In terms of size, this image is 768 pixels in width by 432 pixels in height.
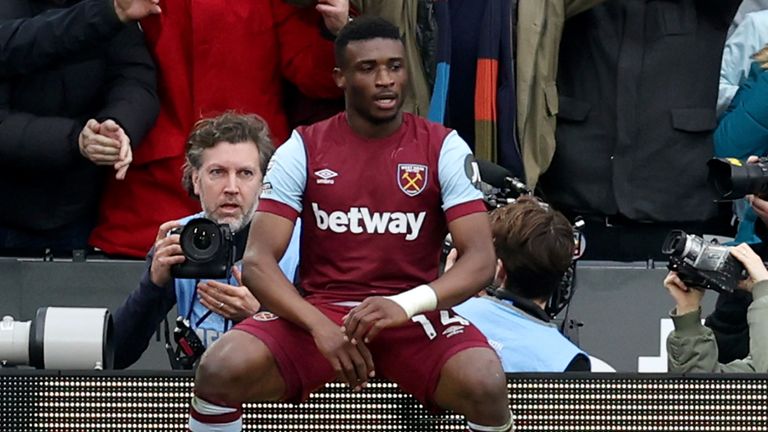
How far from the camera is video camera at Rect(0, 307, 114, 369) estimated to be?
526 cm

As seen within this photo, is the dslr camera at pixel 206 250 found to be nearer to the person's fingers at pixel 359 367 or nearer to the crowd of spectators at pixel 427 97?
the person's fingers at pixel 359 367

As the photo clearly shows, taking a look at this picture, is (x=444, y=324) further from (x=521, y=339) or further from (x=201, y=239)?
(x=201, y=239)

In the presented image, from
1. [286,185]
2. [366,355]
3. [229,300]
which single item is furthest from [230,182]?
[366,355]

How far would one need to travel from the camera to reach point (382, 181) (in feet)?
16.3

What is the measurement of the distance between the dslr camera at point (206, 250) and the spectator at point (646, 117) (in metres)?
2.54

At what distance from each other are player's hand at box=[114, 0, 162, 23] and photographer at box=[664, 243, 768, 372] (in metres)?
2.41

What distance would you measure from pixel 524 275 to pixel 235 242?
3.29 feet

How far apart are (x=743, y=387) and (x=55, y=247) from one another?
345cm

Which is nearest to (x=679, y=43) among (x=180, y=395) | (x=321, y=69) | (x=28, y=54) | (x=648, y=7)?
(x=648, y=7)

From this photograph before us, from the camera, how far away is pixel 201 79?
7.42m

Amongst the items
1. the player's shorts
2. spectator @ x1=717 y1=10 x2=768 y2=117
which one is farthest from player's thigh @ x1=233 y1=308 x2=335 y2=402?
spectator @ x1=717 y1=10 x2=768 y2=117

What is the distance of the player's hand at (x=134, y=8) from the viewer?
7.06 m

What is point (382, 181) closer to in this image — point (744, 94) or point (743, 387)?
point (743, 387)

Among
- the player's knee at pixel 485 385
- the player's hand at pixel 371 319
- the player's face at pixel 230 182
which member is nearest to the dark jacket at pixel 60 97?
the player's face at pixel 230 182
